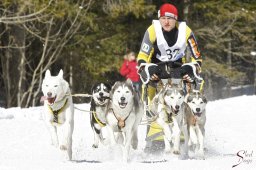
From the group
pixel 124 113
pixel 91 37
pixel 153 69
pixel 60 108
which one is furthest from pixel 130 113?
pixel 91 37

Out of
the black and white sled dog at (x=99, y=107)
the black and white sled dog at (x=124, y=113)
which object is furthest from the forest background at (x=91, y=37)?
the black and white sled dog at (x=124, y=113)

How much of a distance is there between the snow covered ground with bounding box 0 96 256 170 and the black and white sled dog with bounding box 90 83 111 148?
0.30m

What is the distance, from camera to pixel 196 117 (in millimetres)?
7168

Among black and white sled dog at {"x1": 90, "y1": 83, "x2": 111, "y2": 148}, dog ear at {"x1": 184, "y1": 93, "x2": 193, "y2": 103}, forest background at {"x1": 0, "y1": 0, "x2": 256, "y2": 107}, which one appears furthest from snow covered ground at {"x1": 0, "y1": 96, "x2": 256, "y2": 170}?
forest background at {"x1": 0, "y1": 0, "x2": 256, "y2": 107}

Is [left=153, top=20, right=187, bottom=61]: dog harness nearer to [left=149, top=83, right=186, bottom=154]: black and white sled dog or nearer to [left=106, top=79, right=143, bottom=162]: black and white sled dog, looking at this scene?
[left=149, top=83, right=186, bottom=154]: black and white sled dog

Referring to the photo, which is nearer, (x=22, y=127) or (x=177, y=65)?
(x=177, y=65)

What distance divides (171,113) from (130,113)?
1.49ft

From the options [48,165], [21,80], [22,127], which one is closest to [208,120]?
[22,127]

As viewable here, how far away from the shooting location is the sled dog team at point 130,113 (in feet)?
21.9

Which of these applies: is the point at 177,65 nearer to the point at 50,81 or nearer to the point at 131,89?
the point at 131,89

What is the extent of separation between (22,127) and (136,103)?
4017 millimetres

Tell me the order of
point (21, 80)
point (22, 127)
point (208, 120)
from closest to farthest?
point (22, 127)
point (208, 120)
point (21, 80)

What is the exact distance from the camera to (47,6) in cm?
1599

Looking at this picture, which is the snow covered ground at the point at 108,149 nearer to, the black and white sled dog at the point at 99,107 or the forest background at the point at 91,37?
the black and white sled dog at the point at 99,107
